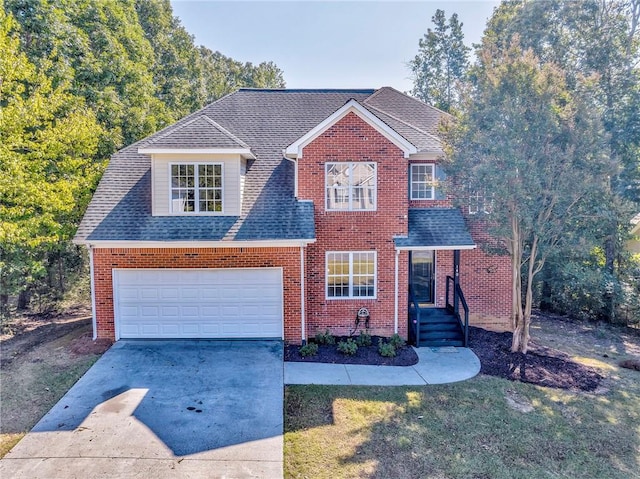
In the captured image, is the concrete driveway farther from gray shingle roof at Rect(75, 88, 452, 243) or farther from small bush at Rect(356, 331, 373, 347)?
gray shingle roof at Rect(75, 88, 452, 243)

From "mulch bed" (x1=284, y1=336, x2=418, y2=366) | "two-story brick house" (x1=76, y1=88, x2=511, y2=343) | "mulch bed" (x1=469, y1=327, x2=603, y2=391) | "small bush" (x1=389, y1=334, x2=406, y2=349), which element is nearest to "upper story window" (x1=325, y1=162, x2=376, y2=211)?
"two-story brick house" (x1=76, y1=88, x2=511, y2=343)

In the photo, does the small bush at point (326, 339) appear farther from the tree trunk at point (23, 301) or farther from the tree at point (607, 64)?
the tree trunk at point (23, 301)

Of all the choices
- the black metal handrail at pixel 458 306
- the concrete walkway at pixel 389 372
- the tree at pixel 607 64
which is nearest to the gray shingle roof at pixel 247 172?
the concrete walkway at pixel 389 372

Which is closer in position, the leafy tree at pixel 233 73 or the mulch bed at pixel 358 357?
the mulch bed at pixel 358 357

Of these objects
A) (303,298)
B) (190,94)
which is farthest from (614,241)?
(190,94)

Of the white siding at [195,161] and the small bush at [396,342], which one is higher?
the white siding at [195,161]

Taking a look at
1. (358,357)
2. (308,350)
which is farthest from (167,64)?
(358,357)

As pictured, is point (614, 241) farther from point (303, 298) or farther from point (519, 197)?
point (303, 298)

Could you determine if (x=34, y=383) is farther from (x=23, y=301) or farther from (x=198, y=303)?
(x=23, y=301)
